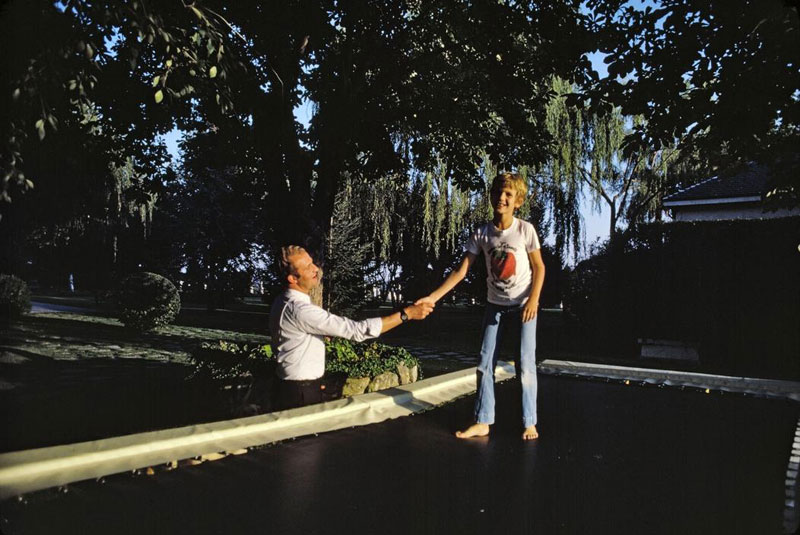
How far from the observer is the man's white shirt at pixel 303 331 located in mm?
2924

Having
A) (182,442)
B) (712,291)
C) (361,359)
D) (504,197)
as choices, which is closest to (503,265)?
(504,197)

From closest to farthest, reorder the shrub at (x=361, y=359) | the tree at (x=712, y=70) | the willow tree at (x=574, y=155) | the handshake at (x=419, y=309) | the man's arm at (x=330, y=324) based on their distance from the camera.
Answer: the man's arm at (x=330, y=324) → the handshake at (x=419, y=309) → the tree at (x=712, y=70) → the shrub at (x=361, y=359) → the willow tree at (x=574, y=155)

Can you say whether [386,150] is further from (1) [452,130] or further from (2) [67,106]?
(2) [67,106]

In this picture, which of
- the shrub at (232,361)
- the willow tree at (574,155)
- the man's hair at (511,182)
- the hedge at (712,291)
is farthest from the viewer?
the willow tree at (574,155)

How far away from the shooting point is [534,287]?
2.99m

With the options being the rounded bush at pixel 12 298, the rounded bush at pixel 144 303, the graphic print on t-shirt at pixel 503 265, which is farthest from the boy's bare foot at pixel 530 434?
the rounded bush at pixel 12 298

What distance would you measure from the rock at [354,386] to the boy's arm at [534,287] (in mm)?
2791

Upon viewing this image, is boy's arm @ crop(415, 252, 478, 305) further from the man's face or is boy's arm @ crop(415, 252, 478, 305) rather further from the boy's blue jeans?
the man's face

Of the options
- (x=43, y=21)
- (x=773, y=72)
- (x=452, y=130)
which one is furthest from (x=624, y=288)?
(x=43, y=21)

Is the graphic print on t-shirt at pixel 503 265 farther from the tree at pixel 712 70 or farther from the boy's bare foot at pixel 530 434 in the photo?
the tree at pixel 712 70

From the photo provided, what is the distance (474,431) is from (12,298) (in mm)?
16931

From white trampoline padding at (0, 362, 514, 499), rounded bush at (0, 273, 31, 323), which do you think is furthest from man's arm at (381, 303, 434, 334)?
rounded bush at (0, 273, 31, 323)

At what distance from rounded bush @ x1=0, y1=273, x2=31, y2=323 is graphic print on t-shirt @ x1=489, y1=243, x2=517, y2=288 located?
16.2m

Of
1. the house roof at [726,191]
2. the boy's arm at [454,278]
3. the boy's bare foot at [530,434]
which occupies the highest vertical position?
the house roof at [726,191]
